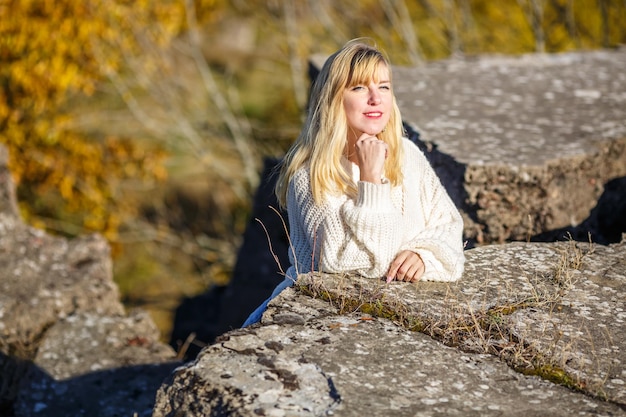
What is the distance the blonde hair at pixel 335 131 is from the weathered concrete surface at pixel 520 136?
2.12 ft

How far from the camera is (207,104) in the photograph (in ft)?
37.2

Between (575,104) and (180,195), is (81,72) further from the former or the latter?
(575,104)

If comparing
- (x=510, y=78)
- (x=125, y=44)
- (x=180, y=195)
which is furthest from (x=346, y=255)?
(x=180, y=195)

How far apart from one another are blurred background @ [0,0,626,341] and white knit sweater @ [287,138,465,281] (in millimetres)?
4606

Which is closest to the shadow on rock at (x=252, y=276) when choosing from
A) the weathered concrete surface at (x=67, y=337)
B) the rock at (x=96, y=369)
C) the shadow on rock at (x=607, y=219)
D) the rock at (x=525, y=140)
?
the rock at (x=525, y=140)

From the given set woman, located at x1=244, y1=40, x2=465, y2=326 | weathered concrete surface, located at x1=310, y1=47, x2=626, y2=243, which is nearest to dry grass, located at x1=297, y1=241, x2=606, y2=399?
woman, located at x1=244, y1=40, x2=465, y2=326

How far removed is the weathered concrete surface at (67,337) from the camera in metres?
3.87

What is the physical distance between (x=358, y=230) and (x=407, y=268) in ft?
0.72

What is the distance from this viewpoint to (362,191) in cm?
297

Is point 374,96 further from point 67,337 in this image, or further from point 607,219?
point 67,337

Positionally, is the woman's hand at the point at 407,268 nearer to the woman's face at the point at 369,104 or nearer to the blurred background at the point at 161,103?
the woman's face at the point at 369,104

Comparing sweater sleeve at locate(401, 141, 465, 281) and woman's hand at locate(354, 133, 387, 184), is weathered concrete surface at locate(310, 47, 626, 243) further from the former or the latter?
woman's hand at locate(354, 133, 387, 184)

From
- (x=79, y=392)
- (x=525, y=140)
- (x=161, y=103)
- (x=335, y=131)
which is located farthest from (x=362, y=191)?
(x=161, y=103)

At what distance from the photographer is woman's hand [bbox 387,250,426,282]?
2975 mm
